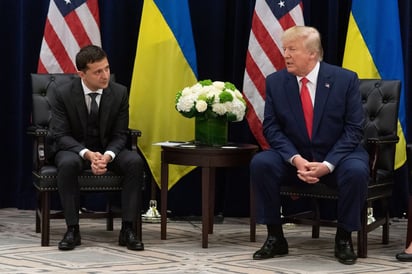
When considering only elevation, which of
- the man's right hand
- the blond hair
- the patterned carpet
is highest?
the blond hair

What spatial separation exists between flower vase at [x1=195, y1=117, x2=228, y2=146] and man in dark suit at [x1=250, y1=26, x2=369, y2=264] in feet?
1.30

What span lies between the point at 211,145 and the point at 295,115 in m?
0.64

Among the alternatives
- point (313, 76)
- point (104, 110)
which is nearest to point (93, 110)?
point (104, 110)

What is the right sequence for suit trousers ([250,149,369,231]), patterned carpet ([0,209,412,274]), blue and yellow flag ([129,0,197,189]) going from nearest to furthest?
patterned carpet ([0,209,412,274]) < suit trousers ([250,149,369,231]) < blue and yellow flag ([129,0,197,189])

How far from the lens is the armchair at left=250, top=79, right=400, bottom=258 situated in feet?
16.4

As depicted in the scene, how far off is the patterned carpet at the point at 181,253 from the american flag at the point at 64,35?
1101 millimetres

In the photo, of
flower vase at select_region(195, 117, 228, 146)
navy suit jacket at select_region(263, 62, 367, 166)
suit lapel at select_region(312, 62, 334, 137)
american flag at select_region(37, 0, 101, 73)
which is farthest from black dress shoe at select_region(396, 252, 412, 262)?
american flag at select_region(37, 0, 101, 73)

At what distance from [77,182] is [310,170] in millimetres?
1353

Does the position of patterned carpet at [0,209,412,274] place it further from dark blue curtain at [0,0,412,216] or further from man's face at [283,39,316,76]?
man's face at [283,39,316,76]

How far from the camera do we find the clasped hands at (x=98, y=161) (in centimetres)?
507

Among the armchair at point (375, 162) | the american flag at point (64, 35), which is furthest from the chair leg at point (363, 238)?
the american flag at point (64, 35)

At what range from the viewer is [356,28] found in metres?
6.00

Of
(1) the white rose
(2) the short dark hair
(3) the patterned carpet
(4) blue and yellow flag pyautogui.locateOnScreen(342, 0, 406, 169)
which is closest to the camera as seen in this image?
(3) the patterned carpet

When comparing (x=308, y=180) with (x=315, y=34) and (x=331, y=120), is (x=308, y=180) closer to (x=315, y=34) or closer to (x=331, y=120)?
(x=331, y=120)
